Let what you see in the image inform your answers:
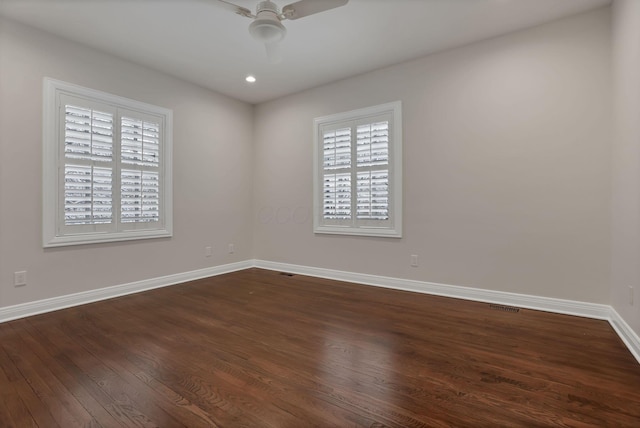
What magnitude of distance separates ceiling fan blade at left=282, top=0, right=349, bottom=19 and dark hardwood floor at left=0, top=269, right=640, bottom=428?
2.37 meters

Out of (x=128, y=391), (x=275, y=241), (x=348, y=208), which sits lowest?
(x=128, y=391)

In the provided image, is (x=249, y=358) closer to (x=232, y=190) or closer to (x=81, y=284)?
(x=81, y=284)

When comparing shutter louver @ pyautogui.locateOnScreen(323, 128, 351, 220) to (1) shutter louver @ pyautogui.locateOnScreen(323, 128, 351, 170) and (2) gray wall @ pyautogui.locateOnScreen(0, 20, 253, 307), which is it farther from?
(2) gray wall @ pyautogui.locateOnScreen(0, 20, 253, 307)

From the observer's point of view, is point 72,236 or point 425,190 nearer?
point 72,236

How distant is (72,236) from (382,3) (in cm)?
366

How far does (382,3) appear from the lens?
254 centimetres

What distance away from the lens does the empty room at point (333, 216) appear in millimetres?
1652

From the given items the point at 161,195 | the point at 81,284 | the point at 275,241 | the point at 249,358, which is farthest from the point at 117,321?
the point at 275,241

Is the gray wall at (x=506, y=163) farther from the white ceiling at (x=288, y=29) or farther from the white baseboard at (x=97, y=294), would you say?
the white baseboard at (x=97, y=294)

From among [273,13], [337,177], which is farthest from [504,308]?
[273,13]

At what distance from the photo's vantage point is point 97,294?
321 centimetres

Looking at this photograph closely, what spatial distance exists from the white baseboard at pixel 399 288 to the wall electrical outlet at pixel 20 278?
196mm

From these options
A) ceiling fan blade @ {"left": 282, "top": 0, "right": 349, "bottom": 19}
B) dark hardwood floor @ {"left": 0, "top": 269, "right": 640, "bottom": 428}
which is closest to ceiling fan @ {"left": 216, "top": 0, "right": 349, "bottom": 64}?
ceiling fan blade @ {"left": 282, "top": 0, "right": 349, "bottom": 19}

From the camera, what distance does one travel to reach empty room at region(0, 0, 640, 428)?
1652 mm
